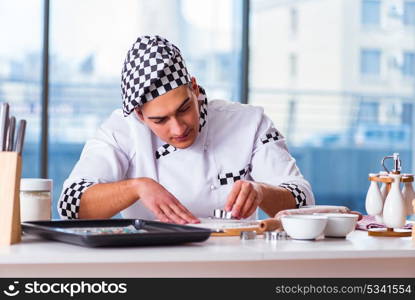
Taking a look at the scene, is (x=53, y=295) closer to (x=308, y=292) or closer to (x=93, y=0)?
(x=308, y=292)

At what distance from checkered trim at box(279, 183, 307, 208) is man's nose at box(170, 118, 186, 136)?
0.36 meters

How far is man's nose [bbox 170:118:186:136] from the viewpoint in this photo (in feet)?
7.82

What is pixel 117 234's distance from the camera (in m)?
1.62

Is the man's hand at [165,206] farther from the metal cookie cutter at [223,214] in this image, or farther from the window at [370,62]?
the window at [370,62]

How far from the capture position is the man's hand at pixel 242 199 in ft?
7.00

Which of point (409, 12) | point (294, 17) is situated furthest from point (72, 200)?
point (294, 17)

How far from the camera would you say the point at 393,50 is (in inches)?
303

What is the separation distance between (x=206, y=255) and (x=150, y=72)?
86 cm

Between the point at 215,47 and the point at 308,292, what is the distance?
507 cm

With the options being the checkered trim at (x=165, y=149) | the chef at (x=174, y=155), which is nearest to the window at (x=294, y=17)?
the chef at (x=174, y=155)

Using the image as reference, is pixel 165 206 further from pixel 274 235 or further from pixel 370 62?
pixel 370 62

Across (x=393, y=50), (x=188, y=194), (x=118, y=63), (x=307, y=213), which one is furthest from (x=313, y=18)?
(x=307, y=213)

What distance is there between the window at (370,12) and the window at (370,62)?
0.32 metres

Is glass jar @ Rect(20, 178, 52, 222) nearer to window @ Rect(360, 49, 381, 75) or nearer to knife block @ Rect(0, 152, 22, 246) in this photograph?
knife block @ Rect(0, 152, 22, 246)
